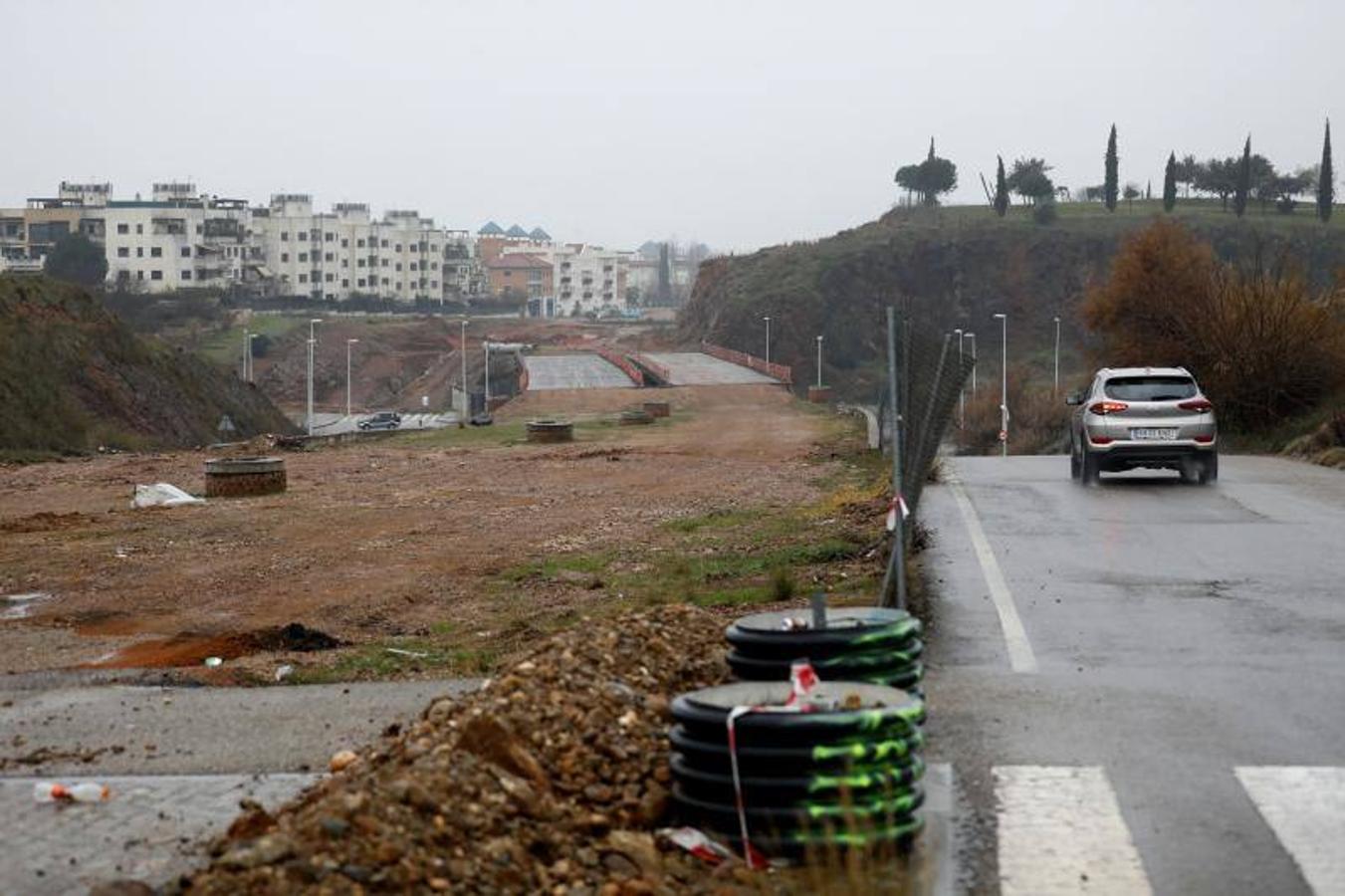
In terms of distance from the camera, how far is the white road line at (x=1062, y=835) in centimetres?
696

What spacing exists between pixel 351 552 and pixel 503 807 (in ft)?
53.3

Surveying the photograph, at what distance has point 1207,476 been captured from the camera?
87.0 feet

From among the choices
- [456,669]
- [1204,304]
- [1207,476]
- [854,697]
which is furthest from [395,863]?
[1204,304]

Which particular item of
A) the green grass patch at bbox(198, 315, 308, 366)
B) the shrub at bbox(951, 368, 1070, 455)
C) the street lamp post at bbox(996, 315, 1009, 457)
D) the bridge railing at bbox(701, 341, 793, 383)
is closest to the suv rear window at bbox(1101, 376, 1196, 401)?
the street lamp post at bbox(996, 315, 1009, 457)

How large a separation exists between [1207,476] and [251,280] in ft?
Answer: 593

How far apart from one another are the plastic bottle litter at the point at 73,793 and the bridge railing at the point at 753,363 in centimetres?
9387

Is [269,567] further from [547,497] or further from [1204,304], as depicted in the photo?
[1204,304]

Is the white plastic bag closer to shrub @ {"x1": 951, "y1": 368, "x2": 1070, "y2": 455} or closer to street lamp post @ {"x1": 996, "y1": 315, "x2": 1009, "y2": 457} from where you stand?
street lamp post @ {"x1": 996, "y1": 315, "x2": 1009, "y2": 457}

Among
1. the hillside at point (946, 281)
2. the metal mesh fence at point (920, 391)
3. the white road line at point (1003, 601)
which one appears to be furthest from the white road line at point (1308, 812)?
the hillside at point (946, 281)

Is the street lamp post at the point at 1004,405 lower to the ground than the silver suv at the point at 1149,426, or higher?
lower

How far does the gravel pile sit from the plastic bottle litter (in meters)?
1.04

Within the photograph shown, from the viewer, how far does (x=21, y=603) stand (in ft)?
60.6

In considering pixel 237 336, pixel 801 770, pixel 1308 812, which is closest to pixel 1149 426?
pixel 1308 812

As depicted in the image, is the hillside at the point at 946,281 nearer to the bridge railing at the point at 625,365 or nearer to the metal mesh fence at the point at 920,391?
the bridge railing at the point at 625,365
